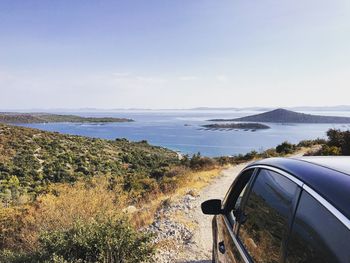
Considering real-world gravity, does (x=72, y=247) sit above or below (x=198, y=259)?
above

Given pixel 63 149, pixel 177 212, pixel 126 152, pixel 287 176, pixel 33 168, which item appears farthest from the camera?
pixel 126 152

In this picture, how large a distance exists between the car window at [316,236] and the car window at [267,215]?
138mm

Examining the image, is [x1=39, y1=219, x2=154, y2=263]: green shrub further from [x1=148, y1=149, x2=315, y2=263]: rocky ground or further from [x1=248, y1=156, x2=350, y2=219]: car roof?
[x1=248, y1=156, x2=350, y2=219]: car roof

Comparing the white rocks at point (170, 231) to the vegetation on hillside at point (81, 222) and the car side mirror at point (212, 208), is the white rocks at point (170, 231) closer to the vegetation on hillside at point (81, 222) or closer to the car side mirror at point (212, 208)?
the vegetation on hillside at point (81, 222)

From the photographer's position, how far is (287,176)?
220 centimetres

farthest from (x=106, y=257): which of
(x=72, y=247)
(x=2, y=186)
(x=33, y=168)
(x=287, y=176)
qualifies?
(x=33, y=168)

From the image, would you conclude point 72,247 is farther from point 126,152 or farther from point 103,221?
point 126,152

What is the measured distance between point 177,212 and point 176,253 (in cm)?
310

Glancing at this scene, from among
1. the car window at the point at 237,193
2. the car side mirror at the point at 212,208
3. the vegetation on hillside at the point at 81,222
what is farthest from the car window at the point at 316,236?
the vegetation on hillside at the point at 81,222

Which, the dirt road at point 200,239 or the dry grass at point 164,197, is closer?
the dirt road at point 200,239

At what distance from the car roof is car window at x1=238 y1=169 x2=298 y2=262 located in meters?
0.09

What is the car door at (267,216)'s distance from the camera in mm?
2010

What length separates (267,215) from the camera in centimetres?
237

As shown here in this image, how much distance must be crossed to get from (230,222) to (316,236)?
1717mm
